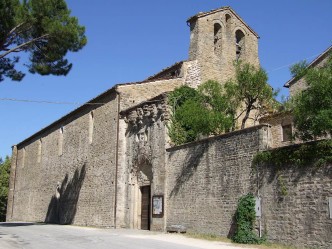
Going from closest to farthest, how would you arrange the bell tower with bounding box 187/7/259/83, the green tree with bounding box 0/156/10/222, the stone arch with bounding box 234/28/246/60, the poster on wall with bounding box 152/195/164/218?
the poster on wall with bounding box 152/195/164/218 < the bell tower with bounding box 187/7/259/83 < the stone arch with bounding box 234/28/246/60 < the green tree with bounding box 0/156/10/222

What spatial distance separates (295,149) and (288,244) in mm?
2927

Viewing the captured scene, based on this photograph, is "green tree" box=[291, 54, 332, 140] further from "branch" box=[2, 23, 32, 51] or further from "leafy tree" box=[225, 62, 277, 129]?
"branch" box=[2, 23, 32, 51]

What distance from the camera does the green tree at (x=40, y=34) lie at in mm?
16203

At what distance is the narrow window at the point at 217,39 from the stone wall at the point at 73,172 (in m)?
6.91

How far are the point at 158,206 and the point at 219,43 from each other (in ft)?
37.3

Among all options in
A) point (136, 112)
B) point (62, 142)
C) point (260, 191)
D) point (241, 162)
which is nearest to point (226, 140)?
point (241, 162)

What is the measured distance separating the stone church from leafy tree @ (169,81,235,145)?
0.63 m

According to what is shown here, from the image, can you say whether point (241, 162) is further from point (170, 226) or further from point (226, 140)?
point (170, 226)

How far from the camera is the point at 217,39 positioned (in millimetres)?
26016

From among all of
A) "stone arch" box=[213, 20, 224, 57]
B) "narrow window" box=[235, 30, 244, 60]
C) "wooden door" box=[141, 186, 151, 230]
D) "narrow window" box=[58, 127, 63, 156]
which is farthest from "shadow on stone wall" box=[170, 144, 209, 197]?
"narrow window" box=[58, 127, 63, 156]

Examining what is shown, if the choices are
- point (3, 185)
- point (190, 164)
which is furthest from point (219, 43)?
point (3, 185)

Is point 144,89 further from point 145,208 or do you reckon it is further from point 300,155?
point 300,155

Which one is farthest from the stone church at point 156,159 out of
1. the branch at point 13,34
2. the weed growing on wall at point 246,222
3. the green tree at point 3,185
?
the green tree at point 3,185

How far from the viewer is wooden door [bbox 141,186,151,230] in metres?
21.0
